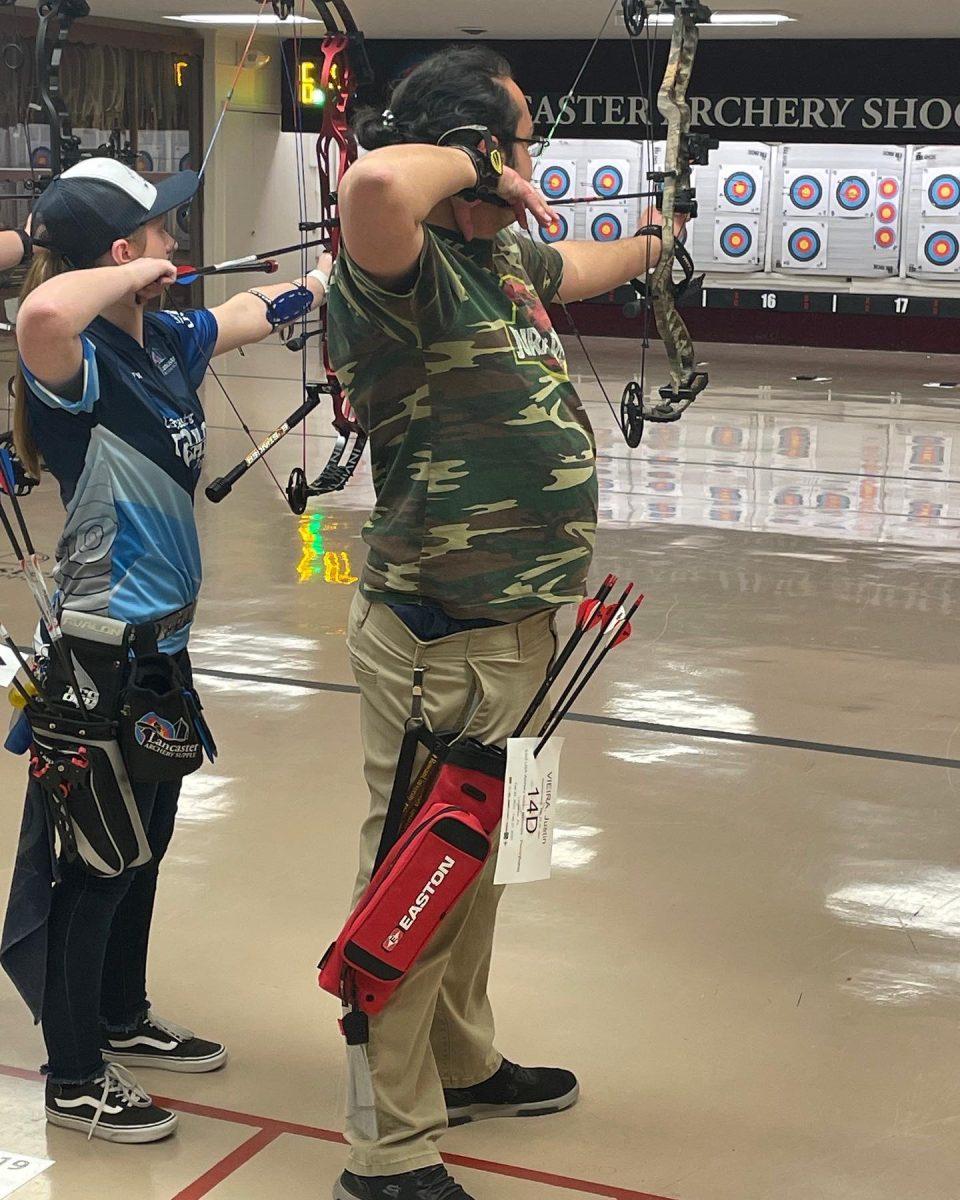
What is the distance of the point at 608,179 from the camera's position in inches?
523

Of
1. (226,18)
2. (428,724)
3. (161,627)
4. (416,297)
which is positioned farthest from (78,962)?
(226,18)

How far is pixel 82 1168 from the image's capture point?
1.85 metres

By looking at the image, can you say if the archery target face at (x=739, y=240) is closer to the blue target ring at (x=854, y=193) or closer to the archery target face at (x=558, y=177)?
the blue target ring at (x=854, y=193)

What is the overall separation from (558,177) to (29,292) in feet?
39.6

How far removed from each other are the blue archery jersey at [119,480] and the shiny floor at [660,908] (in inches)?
23.4

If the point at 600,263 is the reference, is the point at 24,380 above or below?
below

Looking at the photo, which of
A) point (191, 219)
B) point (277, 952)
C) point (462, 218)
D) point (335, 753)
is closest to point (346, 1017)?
point (277, 952)

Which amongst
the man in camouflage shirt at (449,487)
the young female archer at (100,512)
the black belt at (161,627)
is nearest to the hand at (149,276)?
the young female archer at (100,512)

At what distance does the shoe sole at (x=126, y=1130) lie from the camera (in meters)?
1.90

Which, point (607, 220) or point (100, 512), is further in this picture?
point (607, 220)

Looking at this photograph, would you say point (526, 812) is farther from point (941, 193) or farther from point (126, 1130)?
point (941, 193)

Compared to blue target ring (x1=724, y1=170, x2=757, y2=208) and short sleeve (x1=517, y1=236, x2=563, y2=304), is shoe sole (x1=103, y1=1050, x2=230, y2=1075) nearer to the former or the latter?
short sleeve (x1=517, y1=236, x2=563, y2=304)

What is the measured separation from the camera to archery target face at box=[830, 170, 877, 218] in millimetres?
12781

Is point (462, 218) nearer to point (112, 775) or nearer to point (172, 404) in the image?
point (172, 404)
